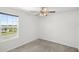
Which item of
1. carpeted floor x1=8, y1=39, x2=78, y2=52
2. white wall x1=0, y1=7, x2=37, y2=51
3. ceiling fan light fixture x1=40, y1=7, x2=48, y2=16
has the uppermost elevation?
ceiling fan light fixture x1=40, y1=7, x2=48, y2=16

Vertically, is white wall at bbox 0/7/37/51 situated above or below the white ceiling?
below

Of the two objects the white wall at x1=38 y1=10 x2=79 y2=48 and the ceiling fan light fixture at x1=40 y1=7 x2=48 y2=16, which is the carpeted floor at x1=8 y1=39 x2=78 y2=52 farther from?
the ceiling fan light fixture at x1=40 y1=7 x2=48 y2=16

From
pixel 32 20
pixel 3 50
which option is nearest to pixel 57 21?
pixel 32 20

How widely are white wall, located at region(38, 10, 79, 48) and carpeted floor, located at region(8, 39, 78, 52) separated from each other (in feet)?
0.18

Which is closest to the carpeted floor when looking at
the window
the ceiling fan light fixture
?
the window

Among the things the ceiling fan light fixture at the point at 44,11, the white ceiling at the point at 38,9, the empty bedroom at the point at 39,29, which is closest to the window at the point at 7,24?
the empty bedroom at the point at 39,29

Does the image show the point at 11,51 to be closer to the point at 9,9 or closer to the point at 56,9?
the point at 9,9

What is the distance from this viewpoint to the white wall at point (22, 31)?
1048mm

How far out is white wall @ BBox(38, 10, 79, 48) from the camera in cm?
109

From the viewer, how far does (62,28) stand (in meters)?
1.13

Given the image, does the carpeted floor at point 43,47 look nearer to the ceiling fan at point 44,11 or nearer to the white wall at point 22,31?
the white wall at point 22,31
